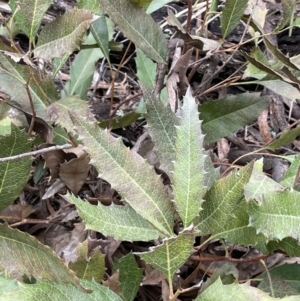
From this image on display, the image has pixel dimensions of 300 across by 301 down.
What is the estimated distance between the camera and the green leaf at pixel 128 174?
0.69 meters

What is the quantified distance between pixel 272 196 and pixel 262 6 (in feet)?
2.06

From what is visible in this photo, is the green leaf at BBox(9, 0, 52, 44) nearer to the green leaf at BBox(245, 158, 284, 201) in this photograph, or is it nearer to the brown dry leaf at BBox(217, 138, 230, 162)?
the green leaf at BBox(245, 158, 284, 201)

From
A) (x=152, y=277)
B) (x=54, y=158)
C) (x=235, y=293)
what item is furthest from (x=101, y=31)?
(x=235, y=293)

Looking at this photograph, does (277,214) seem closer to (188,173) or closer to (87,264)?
(188,173)

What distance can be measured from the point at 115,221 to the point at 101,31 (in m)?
0.48

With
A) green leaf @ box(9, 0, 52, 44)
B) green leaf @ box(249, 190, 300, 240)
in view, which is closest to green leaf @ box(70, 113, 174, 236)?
green leaf @ box(249, 190, 300, 240)

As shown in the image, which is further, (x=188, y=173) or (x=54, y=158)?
(x=54, y=158)

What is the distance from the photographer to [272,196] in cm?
70

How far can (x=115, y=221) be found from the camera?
2.28ft

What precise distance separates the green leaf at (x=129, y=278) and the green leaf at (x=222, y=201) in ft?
0.53

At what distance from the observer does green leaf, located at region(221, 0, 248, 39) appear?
923mm

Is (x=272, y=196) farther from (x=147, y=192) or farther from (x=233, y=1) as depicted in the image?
(x=233, y=1)

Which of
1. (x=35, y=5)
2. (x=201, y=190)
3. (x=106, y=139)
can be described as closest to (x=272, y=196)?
(x=201, y=190)

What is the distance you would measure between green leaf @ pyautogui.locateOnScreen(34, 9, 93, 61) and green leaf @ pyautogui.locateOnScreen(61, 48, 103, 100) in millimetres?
321
